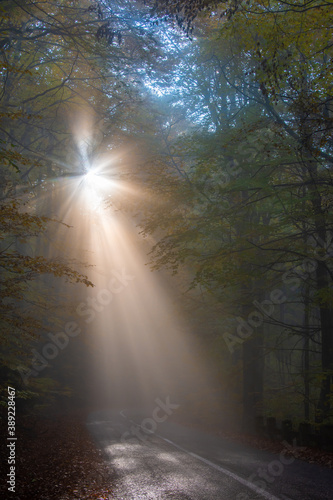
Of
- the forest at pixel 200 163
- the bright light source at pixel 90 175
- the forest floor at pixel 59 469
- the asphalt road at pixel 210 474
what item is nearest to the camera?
the asphalt road at pixel 210 474

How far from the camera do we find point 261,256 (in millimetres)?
9727

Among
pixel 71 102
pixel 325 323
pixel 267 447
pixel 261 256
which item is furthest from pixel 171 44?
pixel 267 447

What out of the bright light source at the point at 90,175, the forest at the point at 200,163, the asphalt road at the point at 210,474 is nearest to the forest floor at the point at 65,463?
the asphalt road at the point at 210,474

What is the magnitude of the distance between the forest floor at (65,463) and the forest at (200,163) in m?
1.26

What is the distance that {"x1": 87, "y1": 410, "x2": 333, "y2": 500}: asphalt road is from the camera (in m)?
4.65

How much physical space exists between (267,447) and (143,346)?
24.6 m

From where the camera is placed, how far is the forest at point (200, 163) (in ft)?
25.2

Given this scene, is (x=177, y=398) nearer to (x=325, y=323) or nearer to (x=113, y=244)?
(x=113, y=244)

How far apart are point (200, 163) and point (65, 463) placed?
8.86 m

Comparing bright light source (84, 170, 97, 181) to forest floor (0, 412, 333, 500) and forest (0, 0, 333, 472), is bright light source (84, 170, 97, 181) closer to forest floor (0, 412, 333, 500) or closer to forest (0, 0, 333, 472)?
forest (0, 0, 333, 472)

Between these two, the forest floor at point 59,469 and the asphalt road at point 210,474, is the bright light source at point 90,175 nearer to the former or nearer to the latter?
the forest floor at point 59,469

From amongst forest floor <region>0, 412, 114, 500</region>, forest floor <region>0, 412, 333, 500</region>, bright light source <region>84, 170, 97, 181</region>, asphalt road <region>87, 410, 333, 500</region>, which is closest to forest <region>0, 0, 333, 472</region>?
bright light source <region>84, 170, 97, 181</region>

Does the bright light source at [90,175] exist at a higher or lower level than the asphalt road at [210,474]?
higher

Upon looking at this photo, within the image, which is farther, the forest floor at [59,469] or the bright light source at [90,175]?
the bright light source at [90,175]
